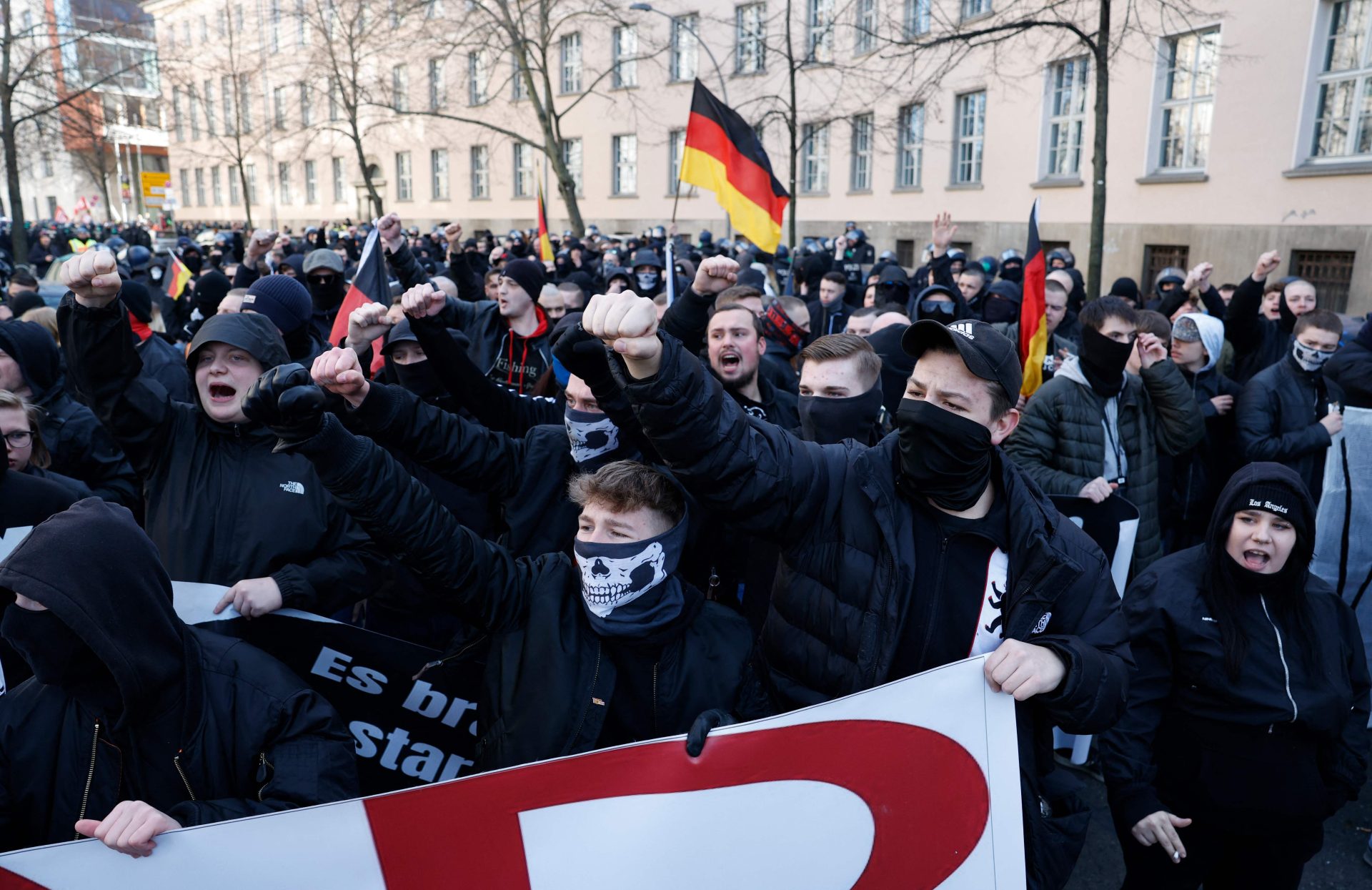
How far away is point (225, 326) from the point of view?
291 centimetres

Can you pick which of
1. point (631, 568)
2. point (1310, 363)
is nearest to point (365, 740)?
point (631, 568)

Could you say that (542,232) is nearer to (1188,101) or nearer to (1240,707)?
(1240,707)

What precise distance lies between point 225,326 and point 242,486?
0.49 metres

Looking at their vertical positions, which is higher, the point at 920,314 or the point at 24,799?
the point at 920,314

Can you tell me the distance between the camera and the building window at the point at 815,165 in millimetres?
27828

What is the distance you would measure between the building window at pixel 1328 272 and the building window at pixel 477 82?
27.9m

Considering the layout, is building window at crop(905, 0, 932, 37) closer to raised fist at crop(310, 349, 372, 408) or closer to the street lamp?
the street lamp

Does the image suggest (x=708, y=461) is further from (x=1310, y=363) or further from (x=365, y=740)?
(x=1310, y=363)

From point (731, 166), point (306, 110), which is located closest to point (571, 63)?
point (306, 110)

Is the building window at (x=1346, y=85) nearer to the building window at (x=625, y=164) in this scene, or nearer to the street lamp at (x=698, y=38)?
the street lamp at (x=698, y=38)

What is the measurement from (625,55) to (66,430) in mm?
31776

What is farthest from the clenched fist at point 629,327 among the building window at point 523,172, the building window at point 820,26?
the building window at point 523,172

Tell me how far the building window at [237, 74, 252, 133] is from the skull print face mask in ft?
129

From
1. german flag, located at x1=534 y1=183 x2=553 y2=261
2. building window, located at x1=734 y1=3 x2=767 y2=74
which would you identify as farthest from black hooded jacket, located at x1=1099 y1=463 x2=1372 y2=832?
building window, located at x1=734 y1=3 x2=767 y2=74
